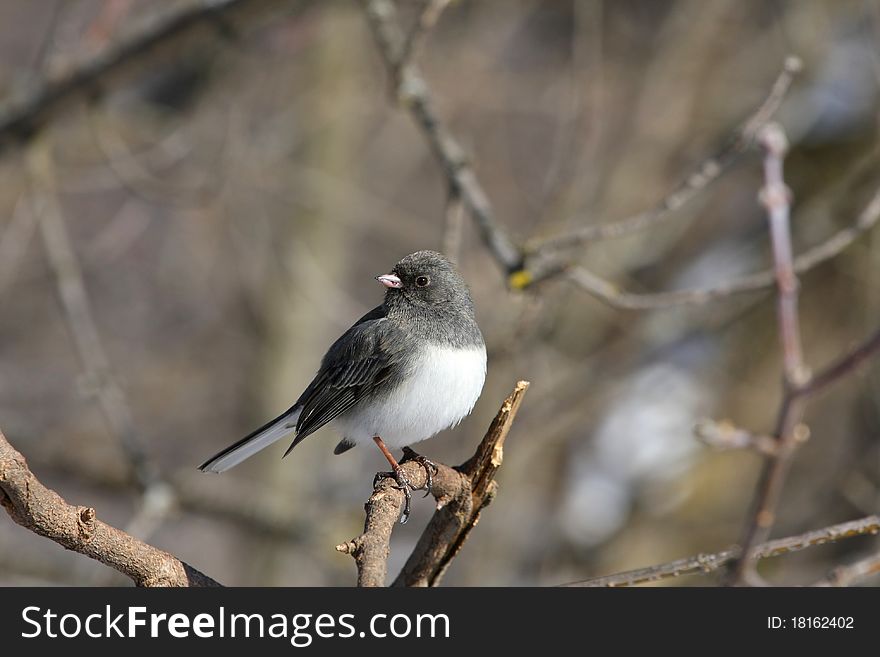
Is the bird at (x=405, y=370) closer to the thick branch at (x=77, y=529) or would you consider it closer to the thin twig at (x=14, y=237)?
the thick branch at (x=77, y=529)

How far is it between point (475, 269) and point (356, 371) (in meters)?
2.20

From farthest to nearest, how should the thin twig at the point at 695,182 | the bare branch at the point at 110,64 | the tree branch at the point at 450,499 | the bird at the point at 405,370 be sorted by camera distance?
1. the bare branch at the point at 110,64
2. the bird at the point at 405,370
3. the thin twig at the point at 695,182
4. the tree branch at the point at 450,499

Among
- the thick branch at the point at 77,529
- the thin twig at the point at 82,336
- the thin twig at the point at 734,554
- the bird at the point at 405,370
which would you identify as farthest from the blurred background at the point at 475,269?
the thick branch at the point at 77,529

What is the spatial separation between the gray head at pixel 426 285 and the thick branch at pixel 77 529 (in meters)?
1.02

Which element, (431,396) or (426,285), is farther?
(426,285)

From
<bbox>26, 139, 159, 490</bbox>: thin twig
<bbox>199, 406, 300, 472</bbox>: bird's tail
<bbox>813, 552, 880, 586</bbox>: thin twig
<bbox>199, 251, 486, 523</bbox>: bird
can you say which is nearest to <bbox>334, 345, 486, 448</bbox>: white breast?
<bbox>199, 251, 486, 523</bbox>: bird

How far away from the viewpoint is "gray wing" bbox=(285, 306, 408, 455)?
8.02 feet

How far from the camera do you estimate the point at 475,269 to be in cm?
462

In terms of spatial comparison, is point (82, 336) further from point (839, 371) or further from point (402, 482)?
point (839, 371)

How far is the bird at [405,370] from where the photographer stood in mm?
2393

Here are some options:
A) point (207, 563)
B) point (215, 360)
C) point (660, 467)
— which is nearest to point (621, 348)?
point (660, 467)

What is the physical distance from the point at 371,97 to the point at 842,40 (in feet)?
7.65

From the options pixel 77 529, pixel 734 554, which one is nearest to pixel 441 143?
pixel 734 554

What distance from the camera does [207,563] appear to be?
7.08 metres
